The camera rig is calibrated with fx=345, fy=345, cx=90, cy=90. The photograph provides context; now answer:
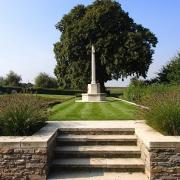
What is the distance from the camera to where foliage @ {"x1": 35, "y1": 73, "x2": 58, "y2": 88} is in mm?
55781

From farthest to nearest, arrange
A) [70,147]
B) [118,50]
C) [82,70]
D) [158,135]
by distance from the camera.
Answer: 1. [82,70]
2. [118,50]
3. [70,147]
4. [158,135]

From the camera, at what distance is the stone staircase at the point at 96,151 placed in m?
6.45

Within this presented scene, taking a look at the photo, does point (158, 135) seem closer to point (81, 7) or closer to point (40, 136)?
point (40, 136)

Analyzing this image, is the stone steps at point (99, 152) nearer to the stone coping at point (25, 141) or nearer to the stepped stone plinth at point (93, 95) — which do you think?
the stone coping at point (25, 141)

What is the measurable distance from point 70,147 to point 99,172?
3.39ft

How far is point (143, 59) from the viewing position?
33562 mm

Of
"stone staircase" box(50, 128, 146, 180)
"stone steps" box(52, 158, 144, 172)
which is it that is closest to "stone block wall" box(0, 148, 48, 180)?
"stone staircase" box(50, 128, 146, 180)

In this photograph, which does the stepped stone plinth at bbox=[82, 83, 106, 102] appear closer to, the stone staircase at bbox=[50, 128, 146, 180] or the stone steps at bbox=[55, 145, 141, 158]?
the stone staircase at bbox=[50, 128, 146, 180]

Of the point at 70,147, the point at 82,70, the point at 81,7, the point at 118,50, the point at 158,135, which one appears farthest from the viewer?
the point at 81,7

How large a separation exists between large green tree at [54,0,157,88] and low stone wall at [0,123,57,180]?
88.9ft

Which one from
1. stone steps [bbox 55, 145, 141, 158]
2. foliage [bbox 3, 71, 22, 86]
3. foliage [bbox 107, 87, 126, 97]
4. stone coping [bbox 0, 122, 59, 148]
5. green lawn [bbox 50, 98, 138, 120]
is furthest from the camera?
foliage [bbox 3, 71, 22, 86]

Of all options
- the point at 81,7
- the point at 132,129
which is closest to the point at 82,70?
the point at 81,7

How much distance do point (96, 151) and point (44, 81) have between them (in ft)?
165

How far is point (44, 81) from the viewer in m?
56.5
